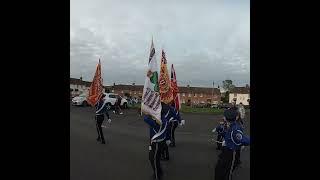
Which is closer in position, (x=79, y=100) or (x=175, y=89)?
(x=175, y=89)

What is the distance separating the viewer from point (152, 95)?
30.2 ft

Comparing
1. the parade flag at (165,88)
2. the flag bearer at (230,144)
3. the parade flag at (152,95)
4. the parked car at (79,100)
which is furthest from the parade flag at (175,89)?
the parked car at (79,100)

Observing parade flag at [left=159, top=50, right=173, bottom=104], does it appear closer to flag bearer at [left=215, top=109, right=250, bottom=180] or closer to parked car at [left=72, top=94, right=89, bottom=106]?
flag bearer at [left=215, top=109, right=250, bottom=180]

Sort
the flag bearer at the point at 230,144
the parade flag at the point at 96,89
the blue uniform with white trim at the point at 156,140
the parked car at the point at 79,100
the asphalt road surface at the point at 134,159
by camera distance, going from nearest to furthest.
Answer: the flag bearer at the point at 230,144 < the blue uniform with white trim at the point at 156,140 < the asphalt road surface at the point at 134,159 < the parade flag at the point at 96,89 < the parked car at the point at 79,100

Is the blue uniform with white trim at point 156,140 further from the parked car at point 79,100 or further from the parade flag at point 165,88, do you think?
the parked car at point 79,100

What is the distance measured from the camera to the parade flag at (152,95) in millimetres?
9078

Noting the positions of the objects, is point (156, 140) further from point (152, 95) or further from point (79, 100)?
point (79, 100)

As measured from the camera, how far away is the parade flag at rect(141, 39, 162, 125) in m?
9.08

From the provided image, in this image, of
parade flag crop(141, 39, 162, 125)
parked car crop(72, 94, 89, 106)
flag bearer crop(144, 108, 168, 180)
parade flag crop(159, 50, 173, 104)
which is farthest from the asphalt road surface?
parked car crop(72, 94, 89, 106)

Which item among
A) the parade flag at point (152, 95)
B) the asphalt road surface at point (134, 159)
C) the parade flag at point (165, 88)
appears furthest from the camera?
the parade flag at point (165, 88)

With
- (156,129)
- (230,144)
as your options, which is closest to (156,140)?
(156,129)

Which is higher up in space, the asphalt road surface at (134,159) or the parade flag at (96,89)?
the parade flag at (96,89)
